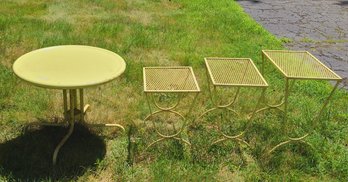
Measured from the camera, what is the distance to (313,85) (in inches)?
186

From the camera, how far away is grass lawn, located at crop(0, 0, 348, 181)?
122 inches

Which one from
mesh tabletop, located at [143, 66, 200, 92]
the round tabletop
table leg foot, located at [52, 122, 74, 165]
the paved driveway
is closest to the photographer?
the round tabletop

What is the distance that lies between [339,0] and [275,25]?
3.33 m

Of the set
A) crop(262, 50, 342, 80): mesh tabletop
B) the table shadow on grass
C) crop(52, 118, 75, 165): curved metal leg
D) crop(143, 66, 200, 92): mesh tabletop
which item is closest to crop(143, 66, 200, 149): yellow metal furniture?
crop(143, 66, 200, 92): mesh tabletop

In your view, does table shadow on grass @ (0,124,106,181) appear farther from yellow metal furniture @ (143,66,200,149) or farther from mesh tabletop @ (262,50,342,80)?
mesh tabletop @ (262,50,342,80)

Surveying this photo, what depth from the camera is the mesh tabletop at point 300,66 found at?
10.6 ft

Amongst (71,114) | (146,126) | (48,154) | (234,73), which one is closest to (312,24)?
(234,73)

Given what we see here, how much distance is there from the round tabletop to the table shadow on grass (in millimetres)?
659

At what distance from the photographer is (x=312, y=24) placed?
7.48m

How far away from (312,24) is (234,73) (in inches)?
185

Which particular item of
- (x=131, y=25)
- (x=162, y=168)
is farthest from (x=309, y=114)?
(x=131, y=25)

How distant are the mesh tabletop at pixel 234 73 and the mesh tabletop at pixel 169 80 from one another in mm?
185

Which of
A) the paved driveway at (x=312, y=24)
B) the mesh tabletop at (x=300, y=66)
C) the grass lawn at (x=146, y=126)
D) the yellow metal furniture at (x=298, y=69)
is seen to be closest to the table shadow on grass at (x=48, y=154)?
the grass lawn at (x=146, y=126)

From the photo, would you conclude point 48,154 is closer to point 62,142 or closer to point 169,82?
point 62,142
